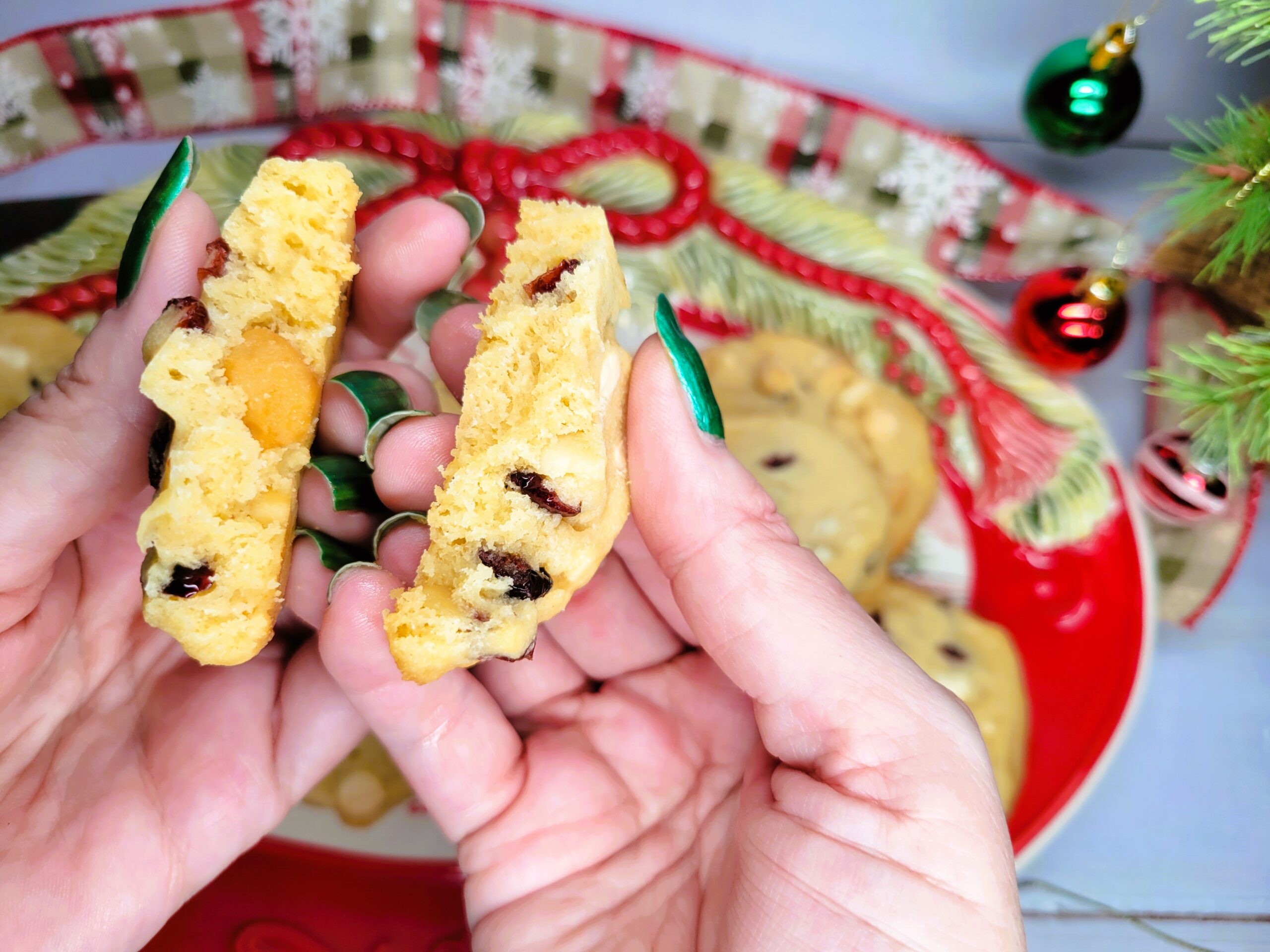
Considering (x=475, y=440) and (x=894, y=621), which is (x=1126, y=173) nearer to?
(x=894, y=621)

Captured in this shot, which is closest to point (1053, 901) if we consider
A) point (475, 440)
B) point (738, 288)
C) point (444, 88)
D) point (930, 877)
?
point (930, 877)

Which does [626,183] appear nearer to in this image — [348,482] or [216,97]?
[216,97]

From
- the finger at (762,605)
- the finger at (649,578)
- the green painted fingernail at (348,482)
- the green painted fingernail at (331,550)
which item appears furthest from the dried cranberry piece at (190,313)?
the finger at (649,578)

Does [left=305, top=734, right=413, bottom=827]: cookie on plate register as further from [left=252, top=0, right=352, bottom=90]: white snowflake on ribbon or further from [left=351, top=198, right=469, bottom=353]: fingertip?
[left=252, top=0, right=352, bottom=90]: white snowflake on ribbon

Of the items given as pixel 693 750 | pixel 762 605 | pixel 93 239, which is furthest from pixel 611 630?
pixel 93 239

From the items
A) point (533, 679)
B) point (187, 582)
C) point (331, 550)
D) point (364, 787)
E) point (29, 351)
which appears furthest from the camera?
point (29, 351)
